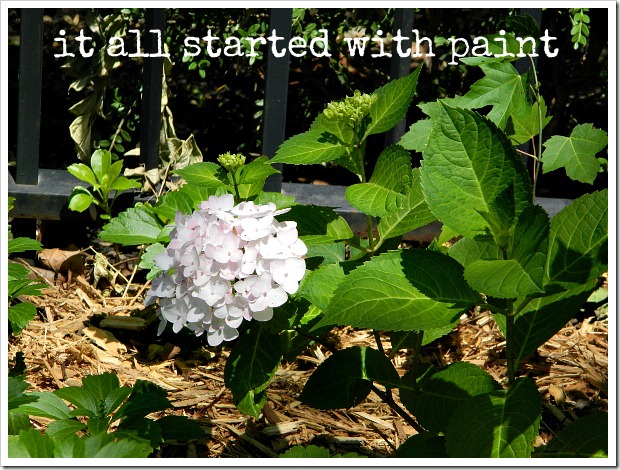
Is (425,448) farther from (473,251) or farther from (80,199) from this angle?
(80,199)

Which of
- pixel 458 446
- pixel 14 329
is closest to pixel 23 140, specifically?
pixel 14 329

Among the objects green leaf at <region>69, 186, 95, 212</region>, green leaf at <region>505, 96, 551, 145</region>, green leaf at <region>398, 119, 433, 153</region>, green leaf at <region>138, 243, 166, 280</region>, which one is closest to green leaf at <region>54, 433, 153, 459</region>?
green leaf at <region>138, 243, 166, 280</region>

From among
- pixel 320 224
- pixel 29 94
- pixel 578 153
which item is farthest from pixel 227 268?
pixel 29 94

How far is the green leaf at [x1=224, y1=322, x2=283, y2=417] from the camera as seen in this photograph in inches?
61.0

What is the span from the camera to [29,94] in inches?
96.3

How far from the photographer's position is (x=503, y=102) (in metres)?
1.84

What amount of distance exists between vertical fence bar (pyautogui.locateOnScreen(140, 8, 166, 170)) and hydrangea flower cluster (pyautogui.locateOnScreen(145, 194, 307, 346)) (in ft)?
3.54

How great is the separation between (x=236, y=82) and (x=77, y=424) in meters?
2.28

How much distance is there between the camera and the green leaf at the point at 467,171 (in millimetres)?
1227

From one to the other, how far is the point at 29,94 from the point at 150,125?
37 cm

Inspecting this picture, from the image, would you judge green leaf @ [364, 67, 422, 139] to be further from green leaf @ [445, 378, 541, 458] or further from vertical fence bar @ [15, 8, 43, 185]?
vertical fence bar @ [15, 8, 43, 185]

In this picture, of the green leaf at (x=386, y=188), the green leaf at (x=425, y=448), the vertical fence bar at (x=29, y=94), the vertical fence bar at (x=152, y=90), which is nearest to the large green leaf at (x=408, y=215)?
the green leaf at (x=386, y=188)

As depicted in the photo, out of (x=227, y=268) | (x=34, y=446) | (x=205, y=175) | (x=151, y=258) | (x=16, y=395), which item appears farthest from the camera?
(x=151, y=258)

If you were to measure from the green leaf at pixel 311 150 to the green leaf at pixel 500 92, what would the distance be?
442 mm
